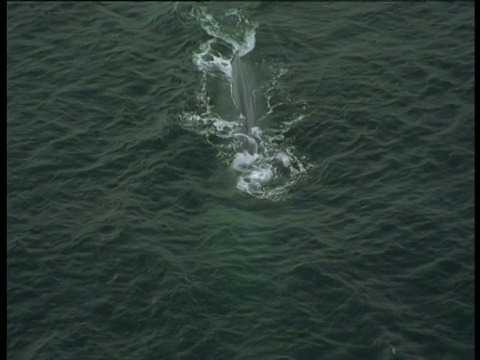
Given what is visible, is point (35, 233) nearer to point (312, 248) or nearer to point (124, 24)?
point (312, 248)

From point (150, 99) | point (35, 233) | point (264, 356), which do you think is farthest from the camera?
point (150, 99)

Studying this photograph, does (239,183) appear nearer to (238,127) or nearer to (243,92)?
(238,127)

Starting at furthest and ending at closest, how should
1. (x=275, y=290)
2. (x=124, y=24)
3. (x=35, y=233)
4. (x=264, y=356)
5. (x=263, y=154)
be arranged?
1. (x=124, y=24)
2. (x=263, y=154)
3. (x=35, y=233)
4. (x=275, y=290)
5. (x=264, y=356)

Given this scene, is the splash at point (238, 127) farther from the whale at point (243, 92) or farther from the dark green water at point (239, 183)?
the whale at point (243, 92)

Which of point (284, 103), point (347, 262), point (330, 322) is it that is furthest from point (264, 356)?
point (284, 103)

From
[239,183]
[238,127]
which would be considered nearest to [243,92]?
[238,127]

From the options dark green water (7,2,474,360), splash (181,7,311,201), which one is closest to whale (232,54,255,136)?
splash (181,7,311,201)

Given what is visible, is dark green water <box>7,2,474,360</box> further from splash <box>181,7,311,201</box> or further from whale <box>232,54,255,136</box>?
whale <box>232,54,255,136</box>
